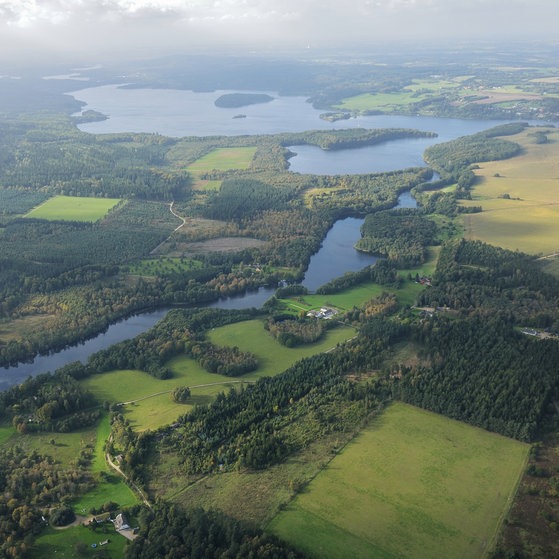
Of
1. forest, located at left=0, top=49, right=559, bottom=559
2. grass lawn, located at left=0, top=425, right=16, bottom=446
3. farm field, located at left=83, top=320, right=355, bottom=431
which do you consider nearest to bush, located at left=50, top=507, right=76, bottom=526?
forest, located at left=0, top=49, right=559, bottom=559

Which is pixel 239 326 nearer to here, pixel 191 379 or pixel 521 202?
pixel 191 379

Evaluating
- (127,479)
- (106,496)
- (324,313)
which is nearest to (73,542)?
(106,496)

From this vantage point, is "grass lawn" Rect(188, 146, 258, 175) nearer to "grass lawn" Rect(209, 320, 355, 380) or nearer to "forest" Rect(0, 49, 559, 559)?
"forest" Rect(0, 49, 559, 559)

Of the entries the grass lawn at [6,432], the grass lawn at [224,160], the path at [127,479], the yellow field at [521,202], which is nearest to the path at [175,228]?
the grass lawn at [224,160]

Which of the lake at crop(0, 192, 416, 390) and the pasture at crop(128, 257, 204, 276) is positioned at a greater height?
the pasture at crop(128, 257, 204, 276)

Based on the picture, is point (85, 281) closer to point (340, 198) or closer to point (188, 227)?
point (188, 227)

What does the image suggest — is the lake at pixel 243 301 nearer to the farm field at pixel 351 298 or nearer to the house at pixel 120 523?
the farm field at pixel 351 298

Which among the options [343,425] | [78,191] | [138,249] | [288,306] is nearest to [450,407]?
[343,425]

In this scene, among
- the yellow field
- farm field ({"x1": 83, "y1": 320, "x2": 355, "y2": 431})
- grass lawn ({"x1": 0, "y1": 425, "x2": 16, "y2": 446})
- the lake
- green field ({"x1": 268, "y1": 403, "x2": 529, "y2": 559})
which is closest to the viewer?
green field ({"x1": 268, "y1": 403, "x2": 529, "y2": 559})
